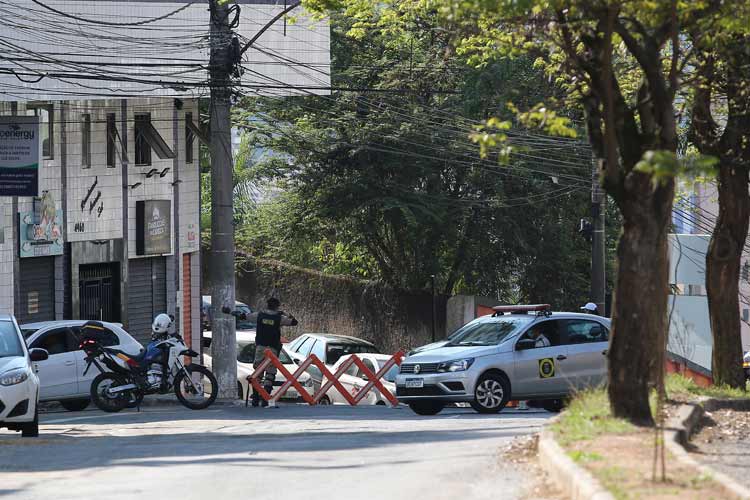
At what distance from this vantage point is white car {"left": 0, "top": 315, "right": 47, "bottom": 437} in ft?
50.9

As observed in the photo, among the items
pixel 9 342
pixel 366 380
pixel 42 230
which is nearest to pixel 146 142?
pixel 42 230

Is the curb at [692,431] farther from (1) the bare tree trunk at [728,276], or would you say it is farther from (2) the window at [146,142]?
(2) the window at [146,142]

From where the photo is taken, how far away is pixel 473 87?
112 feet

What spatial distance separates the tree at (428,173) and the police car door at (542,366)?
1326 centimetres

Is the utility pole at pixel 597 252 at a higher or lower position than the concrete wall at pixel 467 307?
higher

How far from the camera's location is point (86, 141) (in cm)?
2966

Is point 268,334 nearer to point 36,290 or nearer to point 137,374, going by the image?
point 137,374

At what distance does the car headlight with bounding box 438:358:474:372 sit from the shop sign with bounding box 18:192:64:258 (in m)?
11.4

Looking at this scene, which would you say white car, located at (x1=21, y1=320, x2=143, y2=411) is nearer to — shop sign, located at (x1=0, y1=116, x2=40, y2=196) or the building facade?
shop sign, located at (x1=0, y1=116, x2=40, y2=196)

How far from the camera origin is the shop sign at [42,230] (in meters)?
27.3

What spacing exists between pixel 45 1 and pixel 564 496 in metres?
20.4

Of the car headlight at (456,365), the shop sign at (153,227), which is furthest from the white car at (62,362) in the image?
the shop sign at (153,227)

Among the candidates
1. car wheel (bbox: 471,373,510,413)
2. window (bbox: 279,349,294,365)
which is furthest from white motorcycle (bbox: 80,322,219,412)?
window (bbox: 279,349,294,365)

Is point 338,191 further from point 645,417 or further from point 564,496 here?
point 564,496
